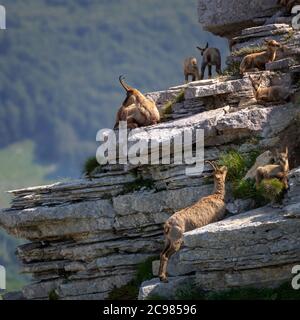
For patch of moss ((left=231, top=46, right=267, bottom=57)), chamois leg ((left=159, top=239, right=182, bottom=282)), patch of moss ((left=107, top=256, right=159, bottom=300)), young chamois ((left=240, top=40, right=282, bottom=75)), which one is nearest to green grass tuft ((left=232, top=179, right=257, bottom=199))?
chamois leg ((left=159, top=239, right=182, bottom=282))

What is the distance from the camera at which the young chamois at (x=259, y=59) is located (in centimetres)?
3625

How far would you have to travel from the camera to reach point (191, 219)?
31141mm

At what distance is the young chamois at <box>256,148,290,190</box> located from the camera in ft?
99.9

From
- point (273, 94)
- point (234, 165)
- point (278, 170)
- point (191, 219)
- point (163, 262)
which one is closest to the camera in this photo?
point (278, 170)

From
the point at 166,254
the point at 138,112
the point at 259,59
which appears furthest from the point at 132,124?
the point at 166,254

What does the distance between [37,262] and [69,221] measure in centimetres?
188

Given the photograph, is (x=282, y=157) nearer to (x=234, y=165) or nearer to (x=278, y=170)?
(x=278, y=170)

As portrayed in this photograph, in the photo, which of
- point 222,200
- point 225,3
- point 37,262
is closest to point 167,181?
point 222,200

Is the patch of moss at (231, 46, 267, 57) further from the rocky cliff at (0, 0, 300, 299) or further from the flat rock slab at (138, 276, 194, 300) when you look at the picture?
the flat rock slab at (138, 276, 194, 300)

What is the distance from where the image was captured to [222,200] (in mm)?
31891

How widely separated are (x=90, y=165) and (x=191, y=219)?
5566mm

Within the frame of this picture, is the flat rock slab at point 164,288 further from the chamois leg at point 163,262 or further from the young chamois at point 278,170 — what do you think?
the young chamois at point 278,170

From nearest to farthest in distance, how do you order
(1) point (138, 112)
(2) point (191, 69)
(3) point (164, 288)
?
(3) point (164, 288) → (1) point (138, 112) → (2) point (191, 69)

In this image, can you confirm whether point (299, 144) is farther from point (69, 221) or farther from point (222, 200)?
point (69, 221)
